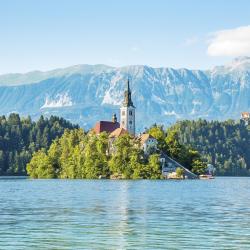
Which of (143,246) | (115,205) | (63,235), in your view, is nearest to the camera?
(143,246)

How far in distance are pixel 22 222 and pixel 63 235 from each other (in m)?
9.97

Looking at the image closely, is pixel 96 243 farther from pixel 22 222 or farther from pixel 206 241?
pixel 22 222

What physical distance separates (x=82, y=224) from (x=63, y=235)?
24.0ft

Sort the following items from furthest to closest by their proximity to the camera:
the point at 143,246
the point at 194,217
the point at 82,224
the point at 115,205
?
the point at 115,205
the point at 194,217
the point at 82,224
the point at 143,246

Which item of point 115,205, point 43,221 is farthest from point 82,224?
point 115,205

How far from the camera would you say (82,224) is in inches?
2247

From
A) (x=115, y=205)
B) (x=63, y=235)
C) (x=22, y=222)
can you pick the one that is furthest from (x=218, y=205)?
(x=63, y=235)

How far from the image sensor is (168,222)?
5906cm

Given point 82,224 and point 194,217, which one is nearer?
point 82,224

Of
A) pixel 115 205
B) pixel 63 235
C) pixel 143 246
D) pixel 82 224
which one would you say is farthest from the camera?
pixel 115 205

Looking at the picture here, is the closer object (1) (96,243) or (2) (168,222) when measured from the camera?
(1) (96,243)

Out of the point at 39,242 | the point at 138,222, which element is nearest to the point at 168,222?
the point at 138,222

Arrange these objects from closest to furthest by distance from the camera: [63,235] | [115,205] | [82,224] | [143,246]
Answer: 1. [143,246]
2. [63,235]
3. [82,224]
4. [115,205]

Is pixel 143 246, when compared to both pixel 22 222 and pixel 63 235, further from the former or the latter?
pixel 22 222
